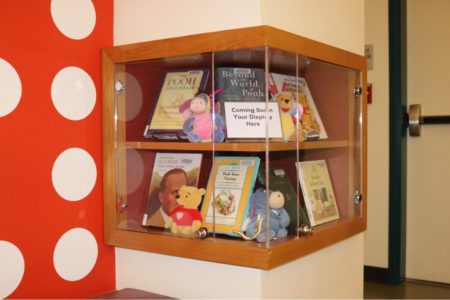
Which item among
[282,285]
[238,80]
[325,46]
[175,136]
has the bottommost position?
[282,285]

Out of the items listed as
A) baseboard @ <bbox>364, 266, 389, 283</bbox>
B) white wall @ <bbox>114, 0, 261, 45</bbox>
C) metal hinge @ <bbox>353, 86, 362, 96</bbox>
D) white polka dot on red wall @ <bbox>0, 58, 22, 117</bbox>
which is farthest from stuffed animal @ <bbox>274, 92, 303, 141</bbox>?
baseboard @ <bbox>364, 266, 389, 283</bbox>

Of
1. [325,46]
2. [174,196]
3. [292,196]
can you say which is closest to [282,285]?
[292,196]

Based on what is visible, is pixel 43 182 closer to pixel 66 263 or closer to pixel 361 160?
pixel 66 263

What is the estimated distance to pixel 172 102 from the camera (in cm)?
148

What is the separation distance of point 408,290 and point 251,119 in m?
1.86

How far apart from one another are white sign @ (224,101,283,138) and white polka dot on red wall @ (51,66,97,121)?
1.40 ft

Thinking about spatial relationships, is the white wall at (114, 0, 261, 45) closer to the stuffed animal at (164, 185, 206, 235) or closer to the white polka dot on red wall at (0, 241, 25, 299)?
the stuffed animal at (164, 185, 206, 235)

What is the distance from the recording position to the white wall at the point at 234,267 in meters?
1.30

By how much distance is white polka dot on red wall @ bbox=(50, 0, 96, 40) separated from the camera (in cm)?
138

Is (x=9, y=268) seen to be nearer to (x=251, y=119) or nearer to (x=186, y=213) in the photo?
(x=186, y=213)

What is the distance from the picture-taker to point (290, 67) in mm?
1358

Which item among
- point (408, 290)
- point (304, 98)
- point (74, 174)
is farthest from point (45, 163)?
point (408, 290)

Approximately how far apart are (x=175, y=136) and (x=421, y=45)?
6.15ft

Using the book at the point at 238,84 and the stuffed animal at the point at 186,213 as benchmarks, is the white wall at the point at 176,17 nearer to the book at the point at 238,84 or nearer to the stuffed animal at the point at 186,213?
the book at the point at 238,84
